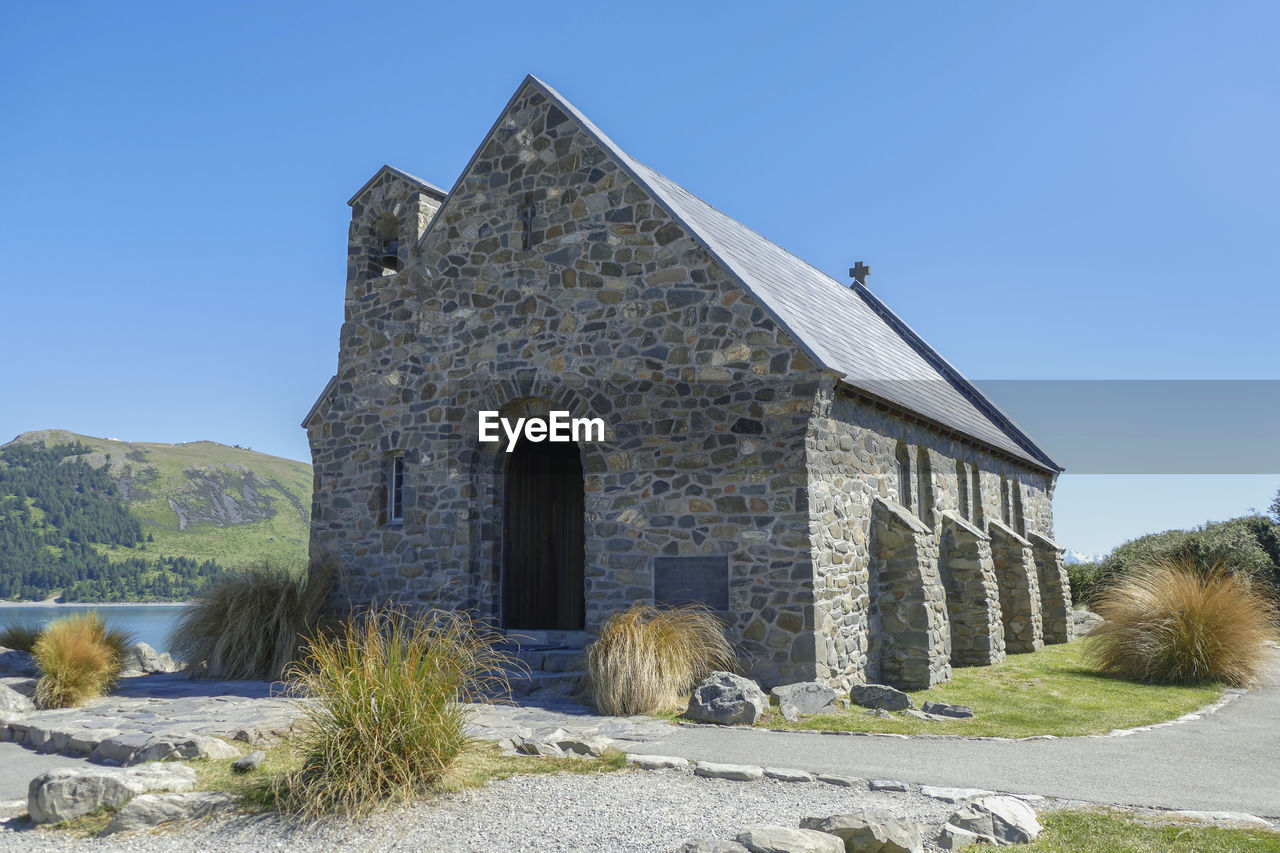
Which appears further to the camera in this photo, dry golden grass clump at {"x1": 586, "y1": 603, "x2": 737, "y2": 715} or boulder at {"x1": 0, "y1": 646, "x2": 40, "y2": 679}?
boulder at {"x1": 0, "y1": 646, "x2": 40, "y2": 679}

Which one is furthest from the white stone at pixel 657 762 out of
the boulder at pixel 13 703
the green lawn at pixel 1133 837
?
the boulder at pixel 13 703

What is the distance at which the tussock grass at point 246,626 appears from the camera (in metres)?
12.8

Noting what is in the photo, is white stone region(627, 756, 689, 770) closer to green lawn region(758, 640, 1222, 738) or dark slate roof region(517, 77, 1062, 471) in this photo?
green lawn region(758, 640, 1222, 738)

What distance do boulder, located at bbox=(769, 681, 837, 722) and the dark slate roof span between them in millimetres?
3915

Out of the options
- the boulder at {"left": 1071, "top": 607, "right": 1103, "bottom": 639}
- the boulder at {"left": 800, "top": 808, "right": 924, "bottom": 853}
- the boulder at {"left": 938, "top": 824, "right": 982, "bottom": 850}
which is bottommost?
the boulder at {"left": 1071, "top": 607, "right": 1103, "bottom": 639}

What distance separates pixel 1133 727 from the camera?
10.0m

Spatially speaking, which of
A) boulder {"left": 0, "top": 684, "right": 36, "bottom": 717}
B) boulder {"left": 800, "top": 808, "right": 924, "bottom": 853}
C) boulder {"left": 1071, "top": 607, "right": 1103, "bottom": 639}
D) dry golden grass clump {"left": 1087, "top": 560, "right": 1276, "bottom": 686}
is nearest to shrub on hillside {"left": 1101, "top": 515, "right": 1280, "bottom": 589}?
boulder {"left": 1071, "top": 607, "right": 1103, "bottom": 639}

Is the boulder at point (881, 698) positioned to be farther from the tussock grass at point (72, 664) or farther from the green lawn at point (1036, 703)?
the tussock grass at point (72, 664)

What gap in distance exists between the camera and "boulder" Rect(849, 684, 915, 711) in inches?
426

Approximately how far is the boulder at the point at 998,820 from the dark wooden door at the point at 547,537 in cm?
914

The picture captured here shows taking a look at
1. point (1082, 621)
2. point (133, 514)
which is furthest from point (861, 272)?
point (133, 514)

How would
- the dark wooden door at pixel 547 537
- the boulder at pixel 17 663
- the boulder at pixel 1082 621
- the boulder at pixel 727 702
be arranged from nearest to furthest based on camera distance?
1. the boulder at pixel 727 702
2. the boulder at pixel 17 663
3. the dark wooden door at pixel 547 537
4. the boulder at pixel 1082 621

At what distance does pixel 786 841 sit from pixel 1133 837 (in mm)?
2421

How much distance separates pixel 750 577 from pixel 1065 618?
501 inches
